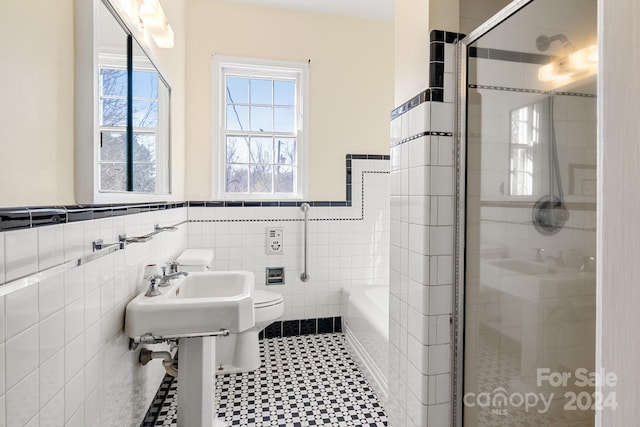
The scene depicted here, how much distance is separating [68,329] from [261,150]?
2282 millimetres

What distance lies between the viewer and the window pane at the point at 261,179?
305 cm

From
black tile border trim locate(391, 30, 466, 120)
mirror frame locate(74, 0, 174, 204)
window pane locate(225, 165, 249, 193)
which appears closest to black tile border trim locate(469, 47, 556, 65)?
black tile border trim locate(391, 30, 466, 120)

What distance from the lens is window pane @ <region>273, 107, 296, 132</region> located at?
10.1 feet

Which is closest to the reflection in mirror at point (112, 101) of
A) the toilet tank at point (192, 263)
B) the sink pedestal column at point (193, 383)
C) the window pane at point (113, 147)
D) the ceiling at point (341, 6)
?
the window pane at point (113, 147)

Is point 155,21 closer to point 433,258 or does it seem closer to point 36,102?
point 36,102

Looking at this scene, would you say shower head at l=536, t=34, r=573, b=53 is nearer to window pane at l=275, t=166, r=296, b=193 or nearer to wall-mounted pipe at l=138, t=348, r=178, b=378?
wall-mounted pipe at l=138, t=348, r=178, b=378

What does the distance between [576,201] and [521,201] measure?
0.19 metres

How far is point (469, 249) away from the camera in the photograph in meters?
1.35

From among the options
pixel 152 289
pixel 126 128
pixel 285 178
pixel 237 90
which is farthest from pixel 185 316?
pixel 237 90

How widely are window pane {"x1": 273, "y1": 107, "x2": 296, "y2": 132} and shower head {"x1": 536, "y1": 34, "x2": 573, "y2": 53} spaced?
2222mm

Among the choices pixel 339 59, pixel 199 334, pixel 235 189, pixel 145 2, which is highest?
pixel 339 59

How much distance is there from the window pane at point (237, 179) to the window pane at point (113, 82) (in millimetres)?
1593

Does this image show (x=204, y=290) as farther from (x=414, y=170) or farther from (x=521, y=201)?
(x=521, y=201)

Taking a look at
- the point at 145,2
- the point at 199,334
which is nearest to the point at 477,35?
the point at 145,2
